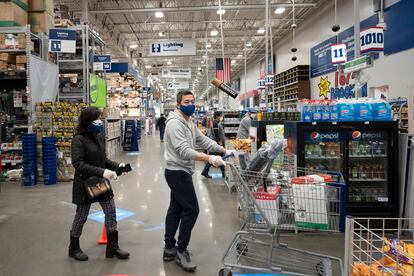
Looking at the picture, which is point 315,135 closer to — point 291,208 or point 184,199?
point 291,208

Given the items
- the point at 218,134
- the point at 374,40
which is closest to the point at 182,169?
the point at 374,40

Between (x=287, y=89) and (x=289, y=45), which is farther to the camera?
(x=289, y=45)

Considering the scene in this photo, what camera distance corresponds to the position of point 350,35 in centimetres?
1264

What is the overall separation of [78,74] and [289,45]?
45.0 ft

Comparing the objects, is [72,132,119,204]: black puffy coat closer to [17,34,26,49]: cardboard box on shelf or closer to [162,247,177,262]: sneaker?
[162,247,177,262]: sneaker

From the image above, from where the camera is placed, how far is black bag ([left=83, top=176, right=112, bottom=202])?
11.4ft

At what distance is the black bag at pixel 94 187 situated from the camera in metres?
3.47

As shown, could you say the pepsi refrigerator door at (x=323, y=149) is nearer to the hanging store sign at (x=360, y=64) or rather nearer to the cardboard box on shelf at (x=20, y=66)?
the hanging store sign at (x=360, y=64)

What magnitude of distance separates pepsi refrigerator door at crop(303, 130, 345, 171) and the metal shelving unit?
693 centimetres

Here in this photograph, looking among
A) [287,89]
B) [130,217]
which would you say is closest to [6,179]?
[130,217]

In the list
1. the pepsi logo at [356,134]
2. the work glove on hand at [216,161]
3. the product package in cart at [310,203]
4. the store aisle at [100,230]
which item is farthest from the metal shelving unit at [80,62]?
the product package in cart at [310,203]

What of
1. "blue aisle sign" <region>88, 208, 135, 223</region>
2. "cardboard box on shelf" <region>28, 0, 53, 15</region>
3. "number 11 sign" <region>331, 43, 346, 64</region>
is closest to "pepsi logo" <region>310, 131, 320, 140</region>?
"blue aisle sign" <region>88, 208, 135, 223</region>

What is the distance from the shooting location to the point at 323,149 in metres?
4.93

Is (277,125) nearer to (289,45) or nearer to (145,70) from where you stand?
(289,45)
